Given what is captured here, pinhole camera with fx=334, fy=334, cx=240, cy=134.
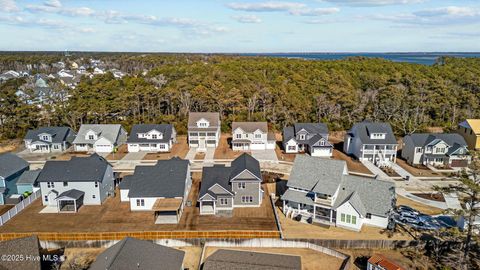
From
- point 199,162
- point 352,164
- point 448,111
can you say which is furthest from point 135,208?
point 448,111

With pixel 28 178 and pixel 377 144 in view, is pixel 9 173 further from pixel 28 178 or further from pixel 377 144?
pixel 377 144

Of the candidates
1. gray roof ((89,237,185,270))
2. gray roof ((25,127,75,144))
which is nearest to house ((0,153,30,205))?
gray roof ((25,127,75,144))

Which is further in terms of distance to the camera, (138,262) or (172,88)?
(172,88)

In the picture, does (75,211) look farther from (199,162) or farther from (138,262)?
(199,162)

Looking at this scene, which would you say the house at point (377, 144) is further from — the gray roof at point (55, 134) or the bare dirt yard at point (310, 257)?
the gray roof at point (55, 134)

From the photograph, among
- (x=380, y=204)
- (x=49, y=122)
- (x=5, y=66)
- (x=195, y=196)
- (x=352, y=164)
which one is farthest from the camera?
(x=5, y=66)

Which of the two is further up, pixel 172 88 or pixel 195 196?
pixel 172 88

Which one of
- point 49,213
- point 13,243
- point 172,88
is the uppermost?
point 172,88

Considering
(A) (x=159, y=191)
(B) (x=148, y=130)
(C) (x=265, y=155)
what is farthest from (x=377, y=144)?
(B) (x=148, y=130)

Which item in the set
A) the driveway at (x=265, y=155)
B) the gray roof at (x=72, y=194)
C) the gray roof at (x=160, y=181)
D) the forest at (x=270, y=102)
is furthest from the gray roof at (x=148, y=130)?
the gray roof at (x=72, y=194)
